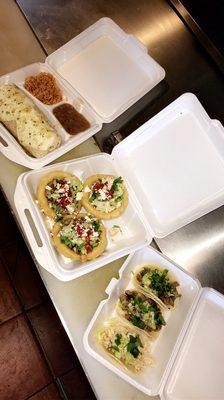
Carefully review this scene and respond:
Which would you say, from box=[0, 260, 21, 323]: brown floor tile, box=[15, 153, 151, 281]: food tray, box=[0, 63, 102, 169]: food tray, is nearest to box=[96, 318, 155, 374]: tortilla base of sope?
box=[15, 153, 151, 281]: food tray

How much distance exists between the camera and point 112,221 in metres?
1.99

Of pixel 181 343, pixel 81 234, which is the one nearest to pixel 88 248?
pixel 81 234

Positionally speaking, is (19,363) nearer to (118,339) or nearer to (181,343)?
(118,339)

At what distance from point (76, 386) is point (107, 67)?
199 cm

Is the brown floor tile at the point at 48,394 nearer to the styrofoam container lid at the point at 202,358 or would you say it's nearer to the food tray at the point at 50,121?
the styrofoam container lid at the point at 202,358

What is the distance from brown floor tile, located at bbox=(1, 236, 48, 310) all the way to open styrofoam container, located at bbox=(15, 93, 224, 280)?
94cm

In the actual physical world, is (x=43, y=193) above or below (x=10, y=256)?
above

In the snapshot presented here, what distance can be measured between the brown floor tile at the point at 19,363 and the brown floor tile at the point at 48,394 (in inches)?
1.1

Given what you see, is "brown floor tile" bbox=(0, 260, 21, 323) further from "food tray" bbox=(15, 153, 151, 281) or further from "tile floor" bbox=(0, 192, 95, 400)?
"food tray" bbox=(15, 153, 151, 281)

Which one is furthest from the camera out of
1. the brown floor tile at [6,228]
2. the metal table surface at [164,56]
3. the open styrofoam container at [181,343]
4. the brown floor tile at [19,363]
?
the brown floor tile at [6,228]

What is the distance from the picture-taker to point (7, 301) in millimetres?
2623

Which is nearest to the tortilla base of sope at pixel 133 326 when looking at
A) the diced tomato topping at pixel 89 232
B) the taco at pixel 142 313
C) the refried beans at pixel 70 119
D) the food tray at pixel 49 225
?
the taco at pixel 142 313

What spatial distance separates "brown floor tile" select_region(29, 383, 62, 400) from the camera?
2457mm

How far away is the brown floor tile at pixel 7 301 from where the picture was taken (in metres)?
2.60
